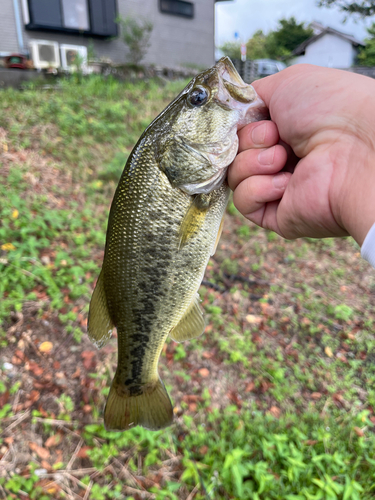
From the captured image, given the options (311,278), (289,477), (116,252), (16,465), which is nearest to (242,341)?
(289,477)

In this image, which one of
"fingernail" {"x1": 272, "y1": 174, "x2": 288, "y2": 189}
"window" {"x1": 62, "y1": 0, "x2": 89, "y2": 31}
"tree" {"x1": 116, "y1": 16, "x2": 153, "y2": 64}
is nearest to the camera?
"fingernail" {"x1": 272, "y1": 174, "x2": 288, "y2": 189}

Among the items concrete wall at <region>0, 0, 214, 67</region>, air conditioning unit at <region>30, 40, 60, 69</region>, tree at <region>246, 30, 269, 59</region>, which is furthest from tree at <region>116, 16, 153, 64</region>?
tree at <region>246, 30, 269, 59</region>

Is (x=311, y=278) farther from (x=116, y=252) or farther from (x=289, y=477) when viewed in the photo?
(x=116, y=252)

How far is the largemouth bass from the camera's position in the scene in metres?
1.40

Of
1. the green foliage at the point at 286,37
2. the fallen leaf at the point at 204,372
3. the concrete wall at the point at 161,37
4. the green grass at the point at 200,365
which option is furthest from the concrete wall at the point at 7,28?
the green foliage at the point at 286,37

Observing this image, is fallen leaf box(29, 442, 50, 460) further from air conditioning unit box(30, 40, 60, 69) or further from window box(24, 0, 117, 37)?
window box(24, 0, 117, 37)

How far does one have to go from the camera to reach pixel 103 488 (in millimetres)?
2398

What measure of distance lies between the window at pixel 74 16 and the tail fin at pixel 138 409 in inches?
511

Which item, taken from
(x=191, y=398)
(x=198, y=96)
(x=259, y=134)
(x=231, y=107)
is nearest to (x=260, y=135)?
(x=259, y=134)

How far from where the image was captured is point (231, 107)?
1395mm

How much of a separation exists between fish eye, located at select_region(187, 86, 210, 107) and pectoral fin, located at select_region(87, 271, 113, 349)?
0.90m

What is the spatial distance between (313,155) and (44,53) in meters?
12.1

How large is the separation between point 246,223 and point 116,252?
177 inches

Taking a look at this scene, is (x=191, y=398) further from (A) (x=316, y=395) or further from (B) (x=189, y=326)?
(B) (x=189, y=326)
